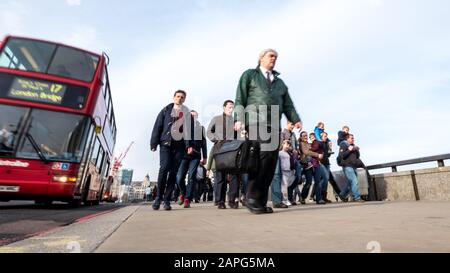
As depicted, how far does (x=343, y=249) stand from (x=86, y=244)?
1265mm

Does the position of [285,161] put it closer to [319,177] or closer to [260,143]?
[319,177]

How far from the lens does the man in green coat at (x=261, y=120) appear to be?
3.80m

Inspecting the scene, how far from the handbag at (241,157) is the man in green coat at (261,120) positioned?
0.15m

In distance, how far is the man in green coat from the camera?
3.80 metres

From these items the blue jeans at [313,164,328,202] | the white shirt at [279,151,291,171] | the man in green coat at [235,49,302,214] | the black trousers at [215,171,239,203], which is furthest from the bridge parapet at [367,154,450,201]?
the man in green coat at [235,49,302,214]

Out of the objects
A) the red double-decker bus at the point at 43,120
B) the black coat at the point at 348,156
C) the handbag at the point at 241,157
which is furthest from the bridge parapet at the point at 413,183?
the red double-decker bus at the point at 43,120

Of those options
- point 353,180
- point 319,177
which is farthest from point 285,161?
point 353,180

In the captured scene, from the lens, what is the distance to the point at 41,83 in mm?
6621

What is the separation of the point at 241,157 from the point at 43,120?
499 cm

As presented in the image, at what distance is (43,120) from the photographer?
6504 millimetres

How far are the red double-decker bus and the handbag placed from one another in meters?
4.34

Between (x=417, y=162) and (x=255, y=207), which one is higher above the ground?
(x=417, y=162)

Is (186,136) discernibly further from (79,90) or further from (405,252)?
(405,252)
